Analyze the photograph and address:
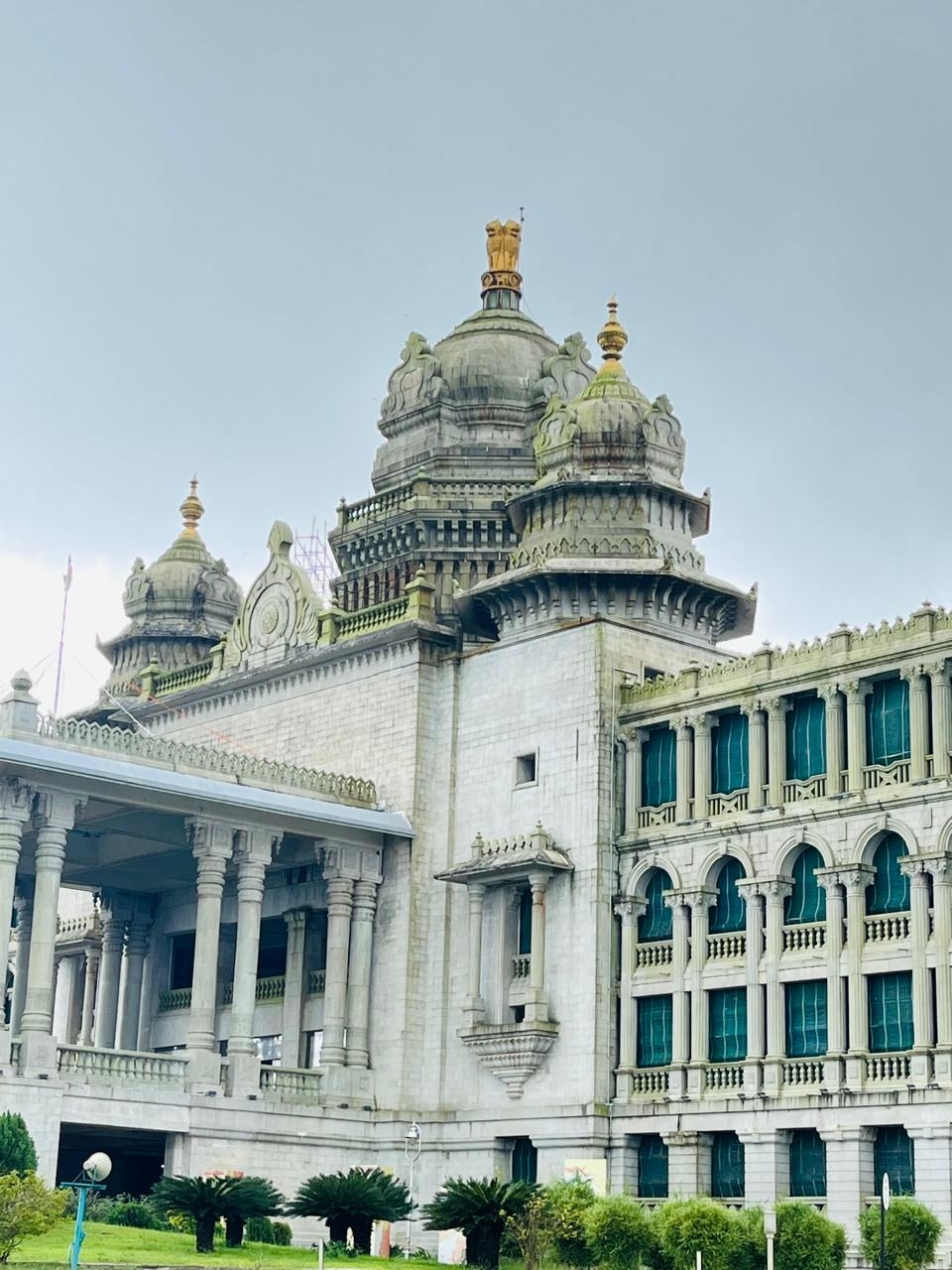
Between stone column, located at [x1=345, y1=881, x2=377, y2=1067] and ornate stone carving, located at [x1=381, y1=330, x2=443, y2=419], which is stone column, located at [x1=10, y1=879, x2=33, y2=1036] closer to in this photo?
stone column, located at [x1=345, y1=881, x2=377, y2=1067]

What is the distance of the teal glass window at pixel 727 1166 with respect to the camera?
176 ft

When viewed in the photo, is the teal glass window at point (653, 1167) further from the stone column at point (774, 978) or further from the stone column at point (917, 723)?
the stone column at point (917, 723)

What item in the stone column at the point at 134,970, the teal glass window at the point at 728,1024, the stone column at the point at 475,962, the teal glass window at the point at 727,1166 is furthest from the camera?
the stone column at the point at 134,970

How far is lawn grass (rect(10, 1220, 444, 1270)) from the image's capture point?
44.4m

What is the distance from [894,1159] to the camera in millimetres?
50156

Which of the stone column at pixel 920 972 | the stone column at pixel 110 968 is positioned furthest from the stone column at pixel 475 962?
the stone column at pixel 110 968

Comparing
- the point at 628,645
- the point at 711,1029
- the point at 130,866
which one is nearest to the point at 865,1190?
the point at 711,1029

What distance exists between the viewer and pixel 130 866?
70.0 metres

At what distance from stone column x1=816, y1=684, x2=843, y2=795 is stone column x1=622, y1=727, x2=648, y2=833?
22.0ft

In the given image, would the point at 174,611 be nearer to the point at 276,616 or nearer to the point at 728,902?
the point at 276,616

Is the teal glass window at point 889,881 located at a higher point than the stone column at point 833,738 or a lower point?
lower

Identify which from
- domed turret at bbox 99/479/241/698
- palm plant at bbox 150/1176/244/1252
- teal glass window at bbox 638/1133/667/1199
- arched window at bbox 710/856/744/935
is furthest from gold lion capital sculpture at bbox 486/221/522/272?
palm plant at bbox 150/1176/244/1252

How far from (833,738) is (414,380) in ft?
90.7

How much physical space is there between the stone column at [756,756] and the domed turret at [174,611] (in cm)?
3379
